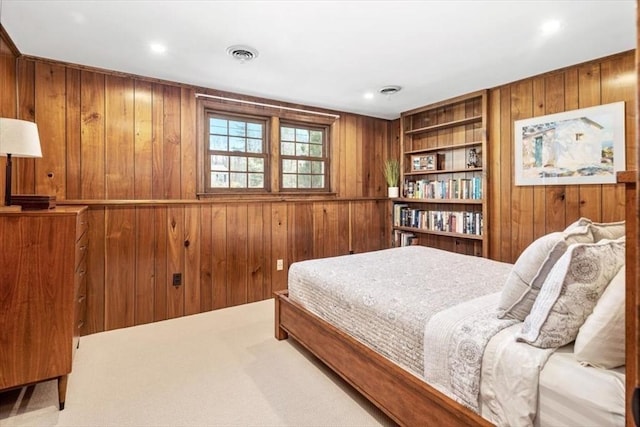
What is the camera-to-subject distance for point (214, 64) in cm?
282

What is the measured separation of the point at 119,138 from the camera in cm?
301

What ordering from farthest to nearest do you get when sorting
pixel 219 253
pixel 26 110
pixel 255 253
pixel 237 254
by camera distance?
1. pixel 255 253
2. pixel 237 254
3. pixel 219 253
4. pixel 26 110

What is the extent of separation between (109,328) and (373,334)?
2500mm

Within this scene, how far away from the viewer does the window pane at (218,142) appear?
11.6 ft

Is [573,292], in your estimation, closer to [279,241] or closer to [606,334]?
[606,334]

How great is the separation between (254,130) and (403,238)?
95.3 inches

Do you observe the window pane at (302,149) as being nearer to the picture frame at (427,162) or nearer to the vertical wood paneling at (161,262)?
the picture frame at (427,162)

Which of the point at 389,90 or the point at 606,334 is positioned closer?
the point at 606,334

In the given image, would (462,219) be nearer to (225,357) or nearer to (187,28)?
(225,357)

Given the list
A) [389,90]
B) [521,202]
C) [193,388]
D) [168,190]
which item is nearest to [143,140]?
[168,190]

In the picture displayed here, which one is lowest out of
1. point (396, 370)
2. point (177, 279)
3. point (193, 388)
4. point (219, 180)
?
point (193, 388)

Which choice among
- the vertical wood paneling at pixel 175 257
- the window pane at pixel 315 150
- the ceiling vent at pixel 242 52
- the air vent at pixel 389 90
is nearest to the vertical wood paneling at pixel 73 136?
the vertical wood paneling at pixel 175 257

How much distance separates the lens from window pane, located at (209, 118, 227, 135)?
3.54 m

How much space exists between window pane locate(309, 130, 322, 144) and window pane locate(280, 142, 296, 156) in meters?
0.29
